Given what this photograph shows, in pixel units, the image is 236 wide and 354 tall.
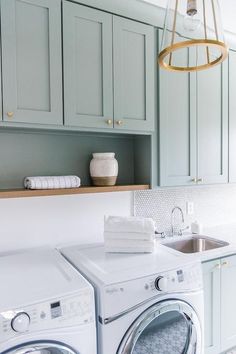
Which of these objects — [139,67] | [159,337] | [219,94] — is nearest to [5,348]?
[159,337]

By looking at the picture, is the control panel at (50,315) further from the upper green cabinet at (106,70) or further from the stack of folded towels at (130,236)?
the upper green cabinet at (106,70)

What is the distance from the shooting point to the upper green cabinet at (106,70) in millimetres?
1606

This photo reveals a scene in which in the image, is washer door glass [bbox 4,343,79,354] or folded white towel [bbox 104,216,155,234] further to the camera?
folded white towel [bbox 104,216,155,234]

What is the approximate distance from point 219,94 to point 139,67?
31.2 inches

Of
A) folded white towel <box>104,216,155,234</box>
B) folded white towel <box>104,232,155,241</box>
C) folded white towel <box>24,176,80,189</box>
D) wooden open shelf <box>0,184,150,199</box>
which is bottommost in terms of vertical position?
folded white towel <box>104,232,155,241</box>

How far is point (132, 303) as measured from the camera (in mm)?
1302

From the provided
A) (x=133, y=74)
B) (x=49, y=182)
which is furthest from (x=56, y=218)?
(x=133, y=74)

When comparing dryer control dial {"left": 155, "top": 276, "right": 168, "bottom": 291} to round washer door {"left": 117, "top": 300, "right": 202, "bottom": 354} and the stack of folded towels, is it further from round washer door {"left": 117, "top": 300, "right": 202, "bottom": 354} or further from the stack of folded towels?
the stack of folded towels

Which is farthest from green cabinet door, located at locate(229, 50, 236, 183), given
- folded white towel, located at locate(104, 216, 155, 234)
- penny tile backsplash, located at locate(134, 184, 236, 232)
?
folded white towel, located at locate(104, 216, 155, 234)

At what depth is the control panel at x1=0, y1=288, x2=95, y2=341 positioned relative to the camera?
Result: 103 cm

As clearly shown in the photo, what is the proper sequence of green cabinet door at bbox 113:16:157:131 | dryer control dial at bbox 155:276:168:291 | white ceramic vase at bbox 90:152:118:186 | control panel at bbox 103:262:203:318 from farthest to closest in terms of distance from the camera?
white ceramic vase at bbox 90:152:118:186 < green cabinet door at bbox 113:16:157:131 < dryer control dial at bbox 155:276:168:291 < control panel at bbox 103:262:203:318

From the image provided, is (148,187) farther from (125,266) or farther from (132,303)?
(132,303)

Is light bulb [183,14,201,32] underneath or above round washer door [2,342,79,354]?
above

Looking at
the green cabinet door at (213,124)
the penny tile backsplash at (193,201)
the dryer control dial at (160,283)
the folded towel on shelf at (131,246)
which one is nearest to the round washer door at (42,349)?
the dryer control dial at (160,283)
